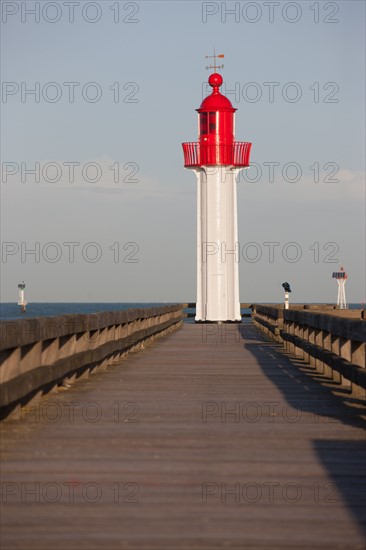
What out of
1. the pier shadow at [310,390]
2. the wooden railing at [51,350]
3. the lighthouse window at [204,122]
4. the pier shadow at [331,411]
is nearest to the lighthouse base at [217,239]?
the lighthouse window at [204,122]

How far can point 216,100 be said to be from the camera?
150 ft

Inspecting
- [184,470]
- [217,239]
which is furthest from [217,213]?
[184,470]

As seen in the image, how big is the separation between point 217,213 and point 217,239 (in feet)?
3.67

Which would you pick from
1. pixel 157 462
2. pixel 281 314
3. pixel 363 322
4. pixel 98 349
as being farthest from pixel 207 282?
pixel 157 462

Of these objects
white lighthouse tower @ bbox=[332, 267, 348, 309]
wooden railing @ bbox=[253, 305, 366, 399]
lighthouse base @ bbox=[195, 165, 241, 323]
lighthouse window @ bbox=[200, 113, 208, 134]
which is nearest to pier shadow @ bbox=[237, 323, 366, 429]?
wooden railing @ bbox=[253, 305, 366, 399]

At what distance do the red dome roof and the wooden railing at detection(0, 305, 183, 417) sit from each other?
26.2m

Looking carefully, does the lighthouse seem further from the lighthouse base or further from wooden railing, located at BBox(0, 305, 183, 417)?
wooden railing, located at BBox(0, 305, 183, 417)

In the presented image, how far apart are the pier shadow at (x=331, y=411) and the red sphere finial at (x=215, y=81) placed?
26.1 m

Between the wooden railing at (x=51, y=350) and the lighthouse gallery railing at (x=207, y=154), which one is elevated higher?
the lighthouse gallery railing at (x=207, y=154)

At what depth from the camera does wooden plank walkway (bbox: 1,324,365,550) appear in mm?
5801

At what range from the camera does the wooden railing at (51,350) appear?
385 inches

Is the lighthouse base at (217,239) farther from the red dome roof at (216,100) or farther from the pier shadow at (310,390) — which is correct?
the pier shadow at (310,390)

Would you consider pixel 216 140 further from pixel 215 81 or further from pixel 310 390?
pixel 310 390

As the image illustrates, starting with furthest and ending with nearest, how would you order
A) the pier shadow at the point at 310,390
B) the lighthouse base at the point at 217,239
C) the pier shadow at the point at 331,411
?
the lighthouse base at the point at 217,239 → the pier shadow at the point at 310,390 → the pier shadow at the point at 331,411
